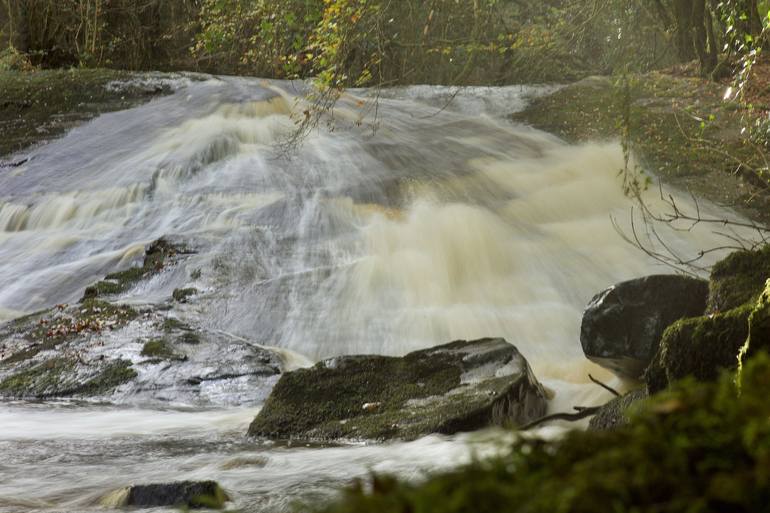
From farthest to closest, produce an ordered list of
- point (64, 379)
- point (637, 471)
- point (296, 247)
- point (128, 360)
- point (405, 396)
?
1. point (296, 247)
2. point (128, 360)
3. point (64, 379)
4. point (405, 396)
5. point (637, 471)

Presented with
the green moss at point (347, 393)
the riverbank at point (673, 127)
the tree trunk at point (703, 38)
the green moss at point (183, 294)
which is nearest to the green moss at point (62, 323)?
the green moss at point (183, 294)

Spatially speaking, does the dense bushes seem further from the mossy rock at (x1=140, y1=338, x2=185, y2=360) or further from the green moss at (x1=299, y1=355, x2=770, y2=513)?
the green moss at (x1=299, y1=355, x2=770, y2=513)

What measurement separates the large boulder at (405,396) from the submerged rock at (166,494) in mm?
1748

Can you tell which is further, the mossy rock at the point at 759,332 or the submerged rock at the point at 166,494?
the submerged rock at the point at 166,494

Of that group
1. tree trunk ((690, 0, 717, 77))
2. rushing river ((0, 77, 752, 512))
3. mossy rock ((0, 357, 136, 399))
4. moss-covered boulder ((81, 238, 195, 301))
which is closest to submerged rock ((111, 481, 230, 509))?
rushing river ((0, 77, 752, 512))

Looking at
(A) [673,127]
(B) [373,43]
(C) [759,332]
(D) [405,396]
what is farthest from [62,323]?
(A) [673,127]

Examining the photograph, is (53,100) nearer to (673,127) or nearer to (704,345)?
(673,127)

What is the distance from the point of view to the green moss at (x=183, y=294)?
9.99 meters

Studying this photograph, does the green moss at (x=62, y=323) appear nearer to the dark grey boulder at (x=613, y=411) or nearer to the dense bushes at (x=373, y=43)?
the dark grey boulder at (x=613, y=411)

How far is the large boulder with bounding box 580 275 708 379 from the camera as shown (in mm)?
6496

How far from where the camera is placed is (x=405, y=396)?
648 cm

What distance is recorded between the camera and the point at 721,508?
89 cm

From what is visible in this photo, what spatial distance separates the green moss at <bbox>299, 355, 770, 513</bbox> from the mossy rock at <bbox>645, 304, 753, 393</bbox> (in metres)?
3.13

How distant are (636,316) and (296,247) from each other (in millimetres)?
5505
